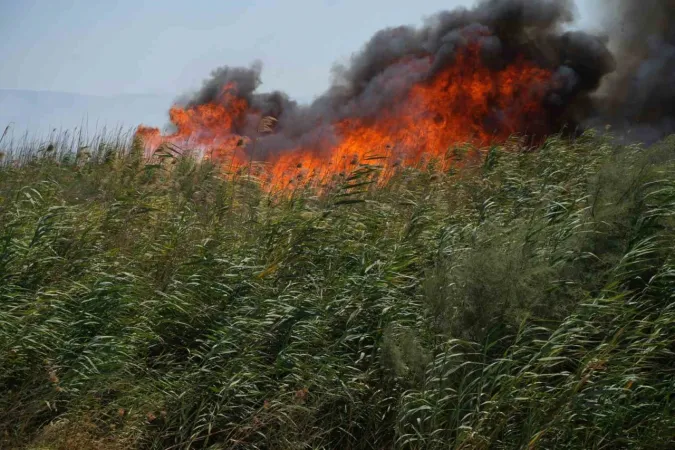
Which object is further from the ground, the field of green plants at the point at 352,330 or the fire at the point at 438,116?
the fire at the point at 438,116

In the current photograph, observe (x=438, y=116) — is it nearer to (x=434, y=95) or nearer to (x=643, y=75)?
(x=434, y=95)

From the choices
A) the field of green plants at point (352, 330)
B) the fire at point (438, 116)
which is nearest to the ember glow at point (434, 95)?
the fire at point (438, 116)

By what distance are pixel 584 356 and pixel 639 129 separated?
540 inches

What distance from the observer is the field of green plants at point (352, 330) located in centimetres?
586

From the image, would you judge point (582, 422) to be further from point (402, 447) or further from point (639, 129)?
point (639, 129)

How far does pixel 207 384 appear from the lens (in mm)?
6434

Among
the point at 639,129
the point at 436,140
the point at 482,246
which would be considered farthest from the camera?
the point at 639,129

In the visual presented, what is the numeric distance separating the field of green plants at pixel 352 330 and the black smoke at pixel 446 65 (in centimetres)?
1004

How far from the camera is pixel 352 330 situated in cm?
669

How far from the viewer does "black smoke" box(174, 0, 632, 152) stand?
18.1 meters

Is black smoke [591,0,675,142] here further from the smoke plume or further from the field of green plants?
the field of green plants

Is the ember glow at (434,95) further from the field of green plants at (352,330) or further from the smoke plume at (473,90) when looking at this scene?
the field of green plants at (352,330)

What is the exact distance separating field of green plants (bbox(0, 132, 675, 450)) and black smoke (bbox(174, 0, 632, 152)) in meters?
10.0

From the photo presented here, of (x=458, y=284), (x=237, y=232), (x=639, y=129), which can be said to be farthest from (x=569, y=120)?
(x=458, y=284)
